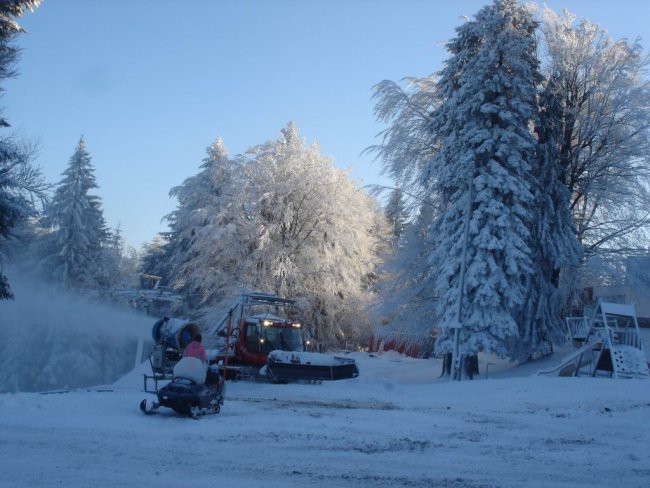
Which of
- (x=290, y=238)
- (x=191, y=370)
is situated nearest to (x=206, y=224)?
(x=290, y=238)

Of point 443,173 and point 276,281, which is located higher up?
point 443,173

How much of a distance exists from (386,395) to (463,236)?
739cm

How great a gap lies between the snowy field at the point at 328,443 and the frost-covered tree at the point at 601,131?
1171 cm

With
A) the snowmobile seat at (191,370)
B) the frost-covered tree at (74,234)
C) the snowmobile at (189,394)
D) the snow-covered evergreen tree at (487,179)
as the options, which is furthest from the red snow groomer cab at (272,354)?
the frost-covered tree at (74,234)

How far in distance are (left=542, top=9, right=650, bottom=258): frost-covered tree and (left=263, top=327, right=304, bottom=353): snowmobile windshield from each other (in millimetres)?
12301

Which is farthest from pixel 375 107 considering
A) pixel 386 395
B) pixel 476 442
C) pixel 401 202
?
pixel 476 442

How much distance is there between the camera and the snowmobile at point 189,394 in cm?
1016

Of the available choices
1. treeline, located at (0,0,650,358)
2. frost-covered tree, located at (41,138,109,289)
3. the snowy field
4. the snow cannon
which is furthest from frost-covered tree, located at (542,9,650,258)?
frost-covered tree, located at (41,138,109,289)

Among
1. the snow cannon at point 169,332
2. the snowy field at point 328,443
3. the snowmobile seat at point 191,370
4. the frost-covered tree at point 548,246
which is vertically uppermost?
the frost-covered tree at point 548,246

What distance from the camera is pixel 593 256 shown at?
920 inches

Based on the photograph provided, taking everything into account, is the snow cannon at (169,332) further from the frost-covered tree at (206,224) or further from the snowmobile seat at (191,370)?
the frost-covered tree at (206,224)

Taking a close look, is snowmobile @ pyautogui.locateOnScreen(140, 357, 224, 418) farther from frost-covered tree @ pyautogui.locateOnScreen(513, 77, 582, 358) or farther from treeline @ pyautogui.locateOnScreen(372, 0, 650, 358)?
frost-covered tree @ pyautogui.locateOnScreen(513, 77, 582, 358)

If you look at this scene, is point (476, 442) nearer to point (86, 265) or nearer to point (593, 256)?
point (593, 256)

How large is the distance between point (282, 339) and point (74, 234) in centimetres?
2443
